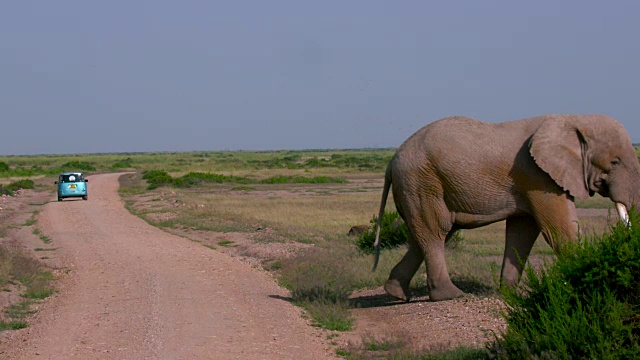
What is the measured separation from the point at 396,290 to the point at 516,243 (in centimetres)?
177

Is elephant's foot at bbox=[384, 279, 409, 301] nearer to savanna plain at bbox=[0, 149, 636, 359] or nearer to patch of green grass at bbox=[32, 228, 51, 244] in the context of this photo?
savanna plain at bbox=[0, 149, 636, 359]

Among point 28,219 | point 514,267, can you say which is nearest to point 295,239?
point 514,267

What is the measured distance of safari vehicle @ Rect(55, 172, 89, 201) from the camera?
43.0 metres

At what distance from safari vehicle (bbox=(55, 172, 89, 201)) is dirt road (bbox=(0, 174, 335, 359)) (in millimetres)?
21858

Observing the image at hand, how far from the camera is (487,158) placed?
11.5 meters

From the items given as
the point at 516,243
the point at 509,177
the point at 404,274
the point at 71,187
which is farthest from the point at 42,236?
the point at 71,187

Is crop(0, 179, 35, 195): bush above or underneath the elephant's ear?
underneath

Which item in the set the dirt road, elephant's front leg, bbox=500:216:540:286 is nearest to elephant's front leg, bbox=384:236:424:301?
elephant's front leg, bbox=500:216:540:286

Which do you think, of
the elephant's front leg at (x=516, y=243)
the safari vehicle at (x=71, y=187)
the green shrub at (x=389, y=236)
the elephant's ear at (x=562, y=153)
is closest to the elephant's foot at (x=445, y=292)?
the elephant's front leg at (x=516, y=243)

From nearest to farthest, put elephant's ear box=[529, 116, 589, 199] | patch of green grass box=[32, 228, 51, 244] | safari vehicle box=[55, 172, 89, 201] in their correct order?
1. elephant's ear box=[529, 116, 589, 199]
2. patch of green grass box=[32, 228, 51, 244]
3. safari vehicle box=[55, 172, 89, 201]

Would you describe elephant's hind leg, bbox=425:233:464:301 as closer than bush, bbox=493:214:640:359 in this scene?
No

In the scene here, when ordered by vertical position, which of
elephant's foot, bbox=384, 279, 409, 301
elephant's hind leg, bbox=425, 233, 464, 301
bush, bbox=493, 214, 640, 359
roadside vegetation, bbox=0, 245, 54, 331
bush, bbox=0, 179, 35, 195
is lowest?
bush, bbox=0, 179, 35, 195

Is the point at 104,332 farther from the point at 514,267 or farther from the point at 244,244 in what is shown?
the point at 244,244

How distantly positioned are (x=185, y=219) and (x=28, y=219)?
635cm
